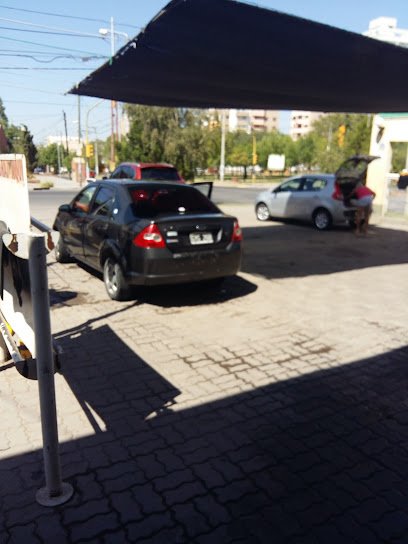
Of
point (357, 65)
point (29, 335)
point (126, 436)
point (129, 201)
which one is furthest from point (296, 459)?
point (357, 65)

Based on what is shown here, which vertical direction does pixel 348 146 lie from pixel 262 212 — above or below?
above

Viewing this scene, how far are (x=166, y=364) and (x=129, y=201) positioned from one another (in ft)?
8.64

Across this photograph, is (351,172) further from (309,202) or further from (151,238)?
(151,238)

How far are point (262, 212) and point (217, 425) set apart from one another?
13.3m

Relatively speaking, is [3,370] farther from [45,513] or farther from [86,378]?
[45,513]

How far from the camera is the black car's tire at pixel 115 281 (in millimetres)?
6121

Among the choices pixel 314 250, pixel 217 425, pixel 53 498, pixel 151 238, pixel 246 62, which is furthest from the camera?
pixel 314 250

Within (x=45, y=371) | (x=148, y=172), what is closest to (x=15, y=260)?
(x=45, y=371)

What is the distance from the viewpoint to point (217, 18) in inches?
189

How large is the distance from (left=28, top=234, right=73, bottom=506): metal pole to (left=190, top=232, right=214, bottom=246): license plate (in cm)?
368

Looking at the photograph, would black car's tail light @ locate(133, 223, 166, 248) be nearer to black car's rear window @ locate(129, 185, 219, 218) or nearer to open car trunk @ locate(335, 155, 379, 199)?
black car's rear window @ locate(129, 185, 219, 218)

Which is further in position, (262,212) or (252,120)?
(252,120)

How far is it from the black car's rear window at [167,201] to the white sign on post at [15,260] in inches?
117

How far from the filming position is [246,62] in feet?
21.9
